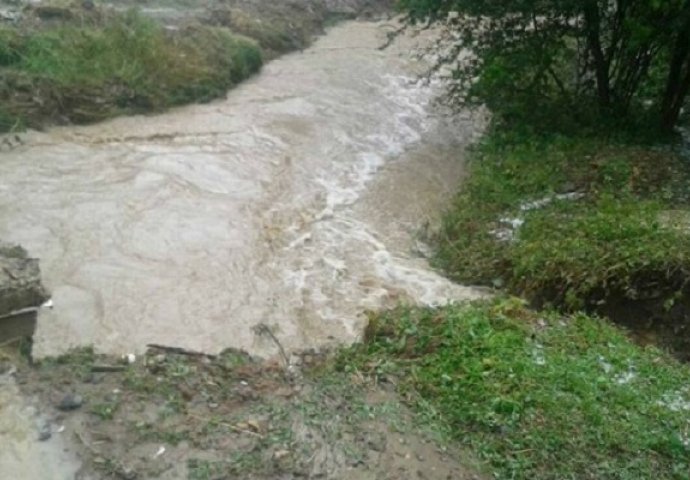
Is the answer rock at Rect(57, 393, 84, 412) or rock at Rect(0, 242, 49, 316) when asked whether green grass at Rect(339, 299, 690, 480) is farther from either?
rock at Rect(0, 242, 49, 316)

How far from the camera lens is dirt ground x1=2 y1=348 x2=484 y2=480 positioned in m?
4.40

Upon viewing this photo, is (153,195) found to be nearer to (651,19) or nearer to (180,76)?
(180,76)

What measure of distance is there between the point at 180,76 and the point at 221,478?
33.9 feet

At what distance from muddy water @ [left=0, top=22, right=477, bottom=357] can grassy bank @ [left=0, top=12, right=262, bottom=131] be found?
410 millimetres

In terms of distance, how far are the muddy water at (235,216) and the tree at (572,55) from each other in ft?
4.98

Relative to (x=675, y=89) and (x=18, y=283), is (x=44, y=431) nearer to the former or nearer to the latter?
(x=18, y=283)

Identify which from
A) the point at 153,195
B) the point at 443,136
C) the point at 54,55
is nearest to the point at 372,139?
the point at 443,136

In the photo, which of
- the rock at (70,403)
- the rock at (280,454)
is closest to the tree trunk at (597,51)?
the rock at (280,454)

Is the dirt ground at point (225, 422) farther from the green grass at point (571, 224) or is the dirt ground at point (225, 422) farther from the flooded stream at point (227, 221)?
the green grass at point (571, 224)

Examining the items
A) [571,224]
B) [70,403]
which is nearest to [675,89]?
[571,224]

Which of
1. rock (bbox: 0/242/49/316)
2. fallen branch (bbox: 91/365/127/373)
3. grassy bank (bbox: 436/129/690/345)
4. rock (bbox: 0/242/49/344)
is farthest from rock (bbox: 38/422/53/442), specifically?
grassy bank (bbox: 436/129/690/345)

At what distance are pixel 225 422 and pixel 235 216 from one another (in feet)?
15.5

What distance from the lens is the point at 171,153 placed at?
11.0 metres

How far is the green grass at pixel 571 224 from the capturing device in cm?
699
